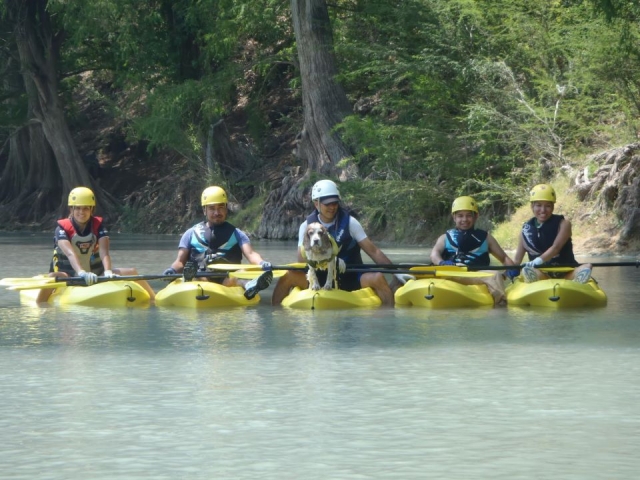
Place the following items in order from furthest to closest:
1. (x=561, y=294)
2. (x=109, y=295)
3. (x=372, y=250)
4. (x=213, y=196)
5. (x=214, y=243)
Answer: (x=214, y=243)
(x=213, y=196)
(x=109, y=295)
(x=372, y=250)
(x=561, y=294)

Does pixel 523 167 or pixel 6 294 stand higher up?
pixel 523 167

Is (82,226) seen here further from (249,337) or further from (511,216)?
(511,216)

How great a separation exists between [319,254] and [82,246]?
10.8ft

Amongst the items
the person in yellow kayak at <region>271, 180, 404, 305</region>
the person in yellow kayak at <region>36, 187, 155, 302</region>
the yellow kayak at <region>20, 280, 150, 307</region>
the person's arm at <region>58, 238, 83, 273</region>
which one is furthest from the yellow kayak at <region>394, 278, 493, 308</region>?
the person's arm at <region>58, 238, 83, 273</region>

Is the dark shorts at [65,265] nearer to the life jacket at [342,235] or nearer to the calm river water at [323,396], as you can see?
the calm river water at [323,396]

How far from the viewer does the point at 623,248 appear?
76.6 feet

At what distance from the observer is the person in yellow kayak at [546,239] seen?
14688mm

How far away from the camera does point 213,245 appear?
15273 mm

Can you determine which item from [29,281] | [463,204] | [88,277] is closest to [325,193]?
[463,204]

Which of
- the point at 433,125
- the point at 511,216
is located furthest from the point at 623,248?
the point at 433,125

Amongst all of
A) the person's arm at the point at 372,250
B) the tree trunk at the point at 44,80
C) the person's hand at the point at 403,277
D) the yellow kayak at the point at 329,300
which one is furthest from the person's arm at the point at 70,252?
the tree trunk at the point at 44,80

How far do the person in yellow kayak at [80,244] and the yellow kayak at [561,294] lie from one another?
436 centimetres

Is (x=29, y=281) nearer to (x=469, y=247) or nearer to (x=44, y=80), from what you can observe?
(x=469, y=247)

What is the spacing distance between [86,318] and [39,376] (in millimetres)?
4243
